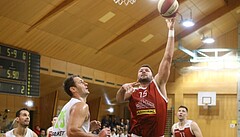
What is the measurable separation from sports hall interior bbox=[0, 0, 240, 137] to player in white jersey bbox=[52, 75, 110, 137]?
7.32 meters

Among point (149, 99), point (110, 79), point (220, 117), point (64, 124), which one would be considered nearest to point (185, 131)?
point (149, 99)

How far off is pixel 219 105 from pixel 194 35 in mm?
4739

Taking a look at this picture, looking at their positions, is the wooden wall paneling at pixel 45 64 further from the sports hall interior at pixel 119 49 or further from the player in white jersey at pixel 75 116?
the player in white jersey at pixel 75 116

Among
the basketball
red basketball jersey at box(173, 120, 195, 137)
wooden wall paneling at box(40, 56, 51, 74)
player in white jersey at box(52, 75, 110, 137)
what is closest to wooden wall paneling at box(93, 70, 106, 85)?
wooden wall paneling at box(40, 56, 51, 74)

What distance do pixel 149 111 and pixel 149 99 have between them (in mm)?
147

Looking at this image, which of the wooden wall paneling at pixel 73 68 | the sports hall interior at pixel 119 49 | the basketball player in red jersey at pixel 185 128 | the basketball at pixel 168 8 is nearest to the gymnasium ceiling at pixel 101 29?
the sports hall interior at pixel 119 49

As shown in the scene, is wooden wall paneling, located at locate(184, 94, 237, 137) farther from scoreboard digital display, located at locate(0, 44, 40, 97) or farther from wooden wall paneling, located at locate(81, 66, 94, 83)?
scoreboard digital display, located at locate(0, 44, 40, 97)

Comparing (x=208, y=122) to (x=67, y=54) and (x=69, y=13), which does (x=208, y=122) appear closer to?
(x=67, y=54)

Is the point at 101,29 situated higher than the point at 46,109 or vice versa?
the point at 101,29

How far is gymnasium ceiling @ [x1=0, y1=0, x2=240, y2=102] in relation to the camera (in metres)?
12.5

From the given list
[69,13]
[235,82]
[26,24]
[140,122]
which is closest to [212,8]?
[235,82]

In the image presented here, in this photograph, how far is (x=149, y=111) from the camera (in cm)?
495

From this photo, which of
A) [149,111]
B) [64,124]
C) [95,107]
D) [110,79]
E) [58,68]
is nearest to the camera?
[64,124]

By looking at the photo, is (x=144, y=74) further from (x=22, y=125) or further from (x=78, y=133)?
(x=22, y=125)
